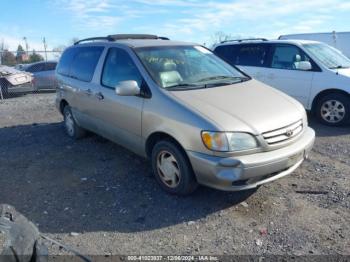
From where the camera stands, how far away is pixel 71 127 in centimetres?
648

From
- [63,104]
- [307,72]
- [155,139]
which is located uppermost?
[307,72]

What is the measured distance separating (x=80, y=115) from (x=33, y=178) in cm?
145

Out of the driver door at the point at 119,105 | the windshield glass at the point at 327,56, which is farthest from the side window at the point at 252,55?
the driver door at the point at 119,105

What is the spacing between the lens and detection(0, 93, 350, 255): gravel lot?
3.23 metres

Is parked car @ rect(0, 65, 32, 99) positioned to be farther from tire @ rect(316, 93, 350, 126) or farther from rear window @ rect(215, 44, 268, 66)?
tire @ rect(316, 93, 350, 126)

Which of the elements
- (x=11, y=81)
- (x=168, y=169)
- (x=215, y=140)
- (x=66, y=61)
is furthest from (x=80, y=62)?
(x=11, y=81)

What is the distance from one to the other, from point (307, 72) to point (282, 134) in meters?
4.10

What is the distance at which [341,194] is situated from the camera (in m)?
4.07

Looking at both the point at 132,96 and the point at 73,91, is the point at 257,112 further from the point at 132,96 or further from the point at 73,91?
the point at 73,91

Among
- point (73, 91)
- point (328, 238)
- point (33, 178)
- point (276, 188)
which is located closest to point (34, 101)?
point (73, 91)

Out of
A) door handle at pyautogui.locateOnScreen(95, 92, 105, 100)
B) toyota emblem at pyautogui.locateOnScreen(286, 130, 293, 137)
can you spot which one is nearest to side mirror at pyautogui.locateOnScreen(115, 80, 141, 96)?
door handle at pyautogui.locateOnScreen(95, 92, 105, 100)

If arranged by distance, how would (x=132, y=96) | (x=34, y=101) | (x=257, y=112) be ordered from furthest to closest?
(x=34, y=101) → (x=132, y=96) → (x=257, y=112)

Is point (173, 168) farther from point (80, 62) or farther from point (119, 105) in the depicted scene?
point (80, 62)

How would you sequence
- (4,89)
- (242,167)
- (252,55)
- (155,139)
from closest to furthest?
(242,167), (155,139), (252,55), (4,89)
